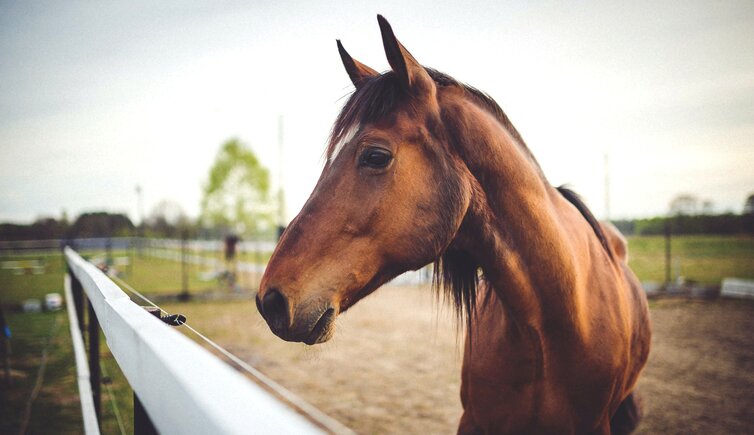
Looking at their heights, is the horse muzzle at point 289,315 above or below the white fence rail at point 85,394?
above

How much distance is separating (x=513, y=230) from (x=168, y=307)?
39.4 feet

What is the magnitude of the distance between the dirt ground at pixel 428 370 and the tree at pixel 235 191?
62.2 ft

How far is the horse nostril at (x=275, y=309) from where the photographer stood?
4.10 ft

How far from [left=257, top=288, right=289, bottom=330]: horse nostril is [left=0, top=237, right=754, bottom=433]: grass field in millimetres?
372

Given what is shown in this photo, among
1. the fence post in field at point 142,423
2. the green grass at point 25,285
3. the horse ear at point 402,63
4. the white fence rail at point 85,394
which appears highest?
the horse ear at point 402,63

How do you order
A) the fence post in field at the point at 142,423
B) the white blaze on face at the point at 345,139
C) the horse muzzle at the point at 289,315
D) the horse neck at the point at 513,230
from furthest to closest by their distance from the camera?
1. the horse neck at the point at 513,230
2. the white blaze on face at the point at 345,139
3. the horse muzzle at the point at 289,315
4. the fence post in field at the point at 142,423

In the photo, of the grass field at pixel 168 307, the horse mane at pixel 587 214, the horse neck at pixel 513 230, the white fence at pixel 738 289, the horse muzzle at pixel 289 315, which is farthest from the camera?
the white fence at pixel 738 289

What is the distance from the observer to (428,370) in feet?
20.9

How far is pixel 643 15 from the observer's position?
7766mm

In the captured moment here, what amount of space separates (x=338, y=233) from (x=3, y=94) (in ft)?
34.5

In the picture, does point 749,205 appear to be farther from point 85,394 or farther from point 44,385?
point 44,385

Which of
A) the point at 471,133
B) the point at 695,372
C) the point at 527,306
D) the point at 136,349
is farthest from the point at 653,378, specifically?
A: the point at 136,349

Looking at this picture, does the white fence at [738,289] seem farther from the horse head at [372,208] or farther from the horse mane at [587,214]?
the horse head at [372,208]

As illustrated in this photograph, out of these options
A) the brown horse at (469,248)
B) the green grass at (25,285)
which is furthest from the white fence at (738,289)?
the green grass at (25,285)
